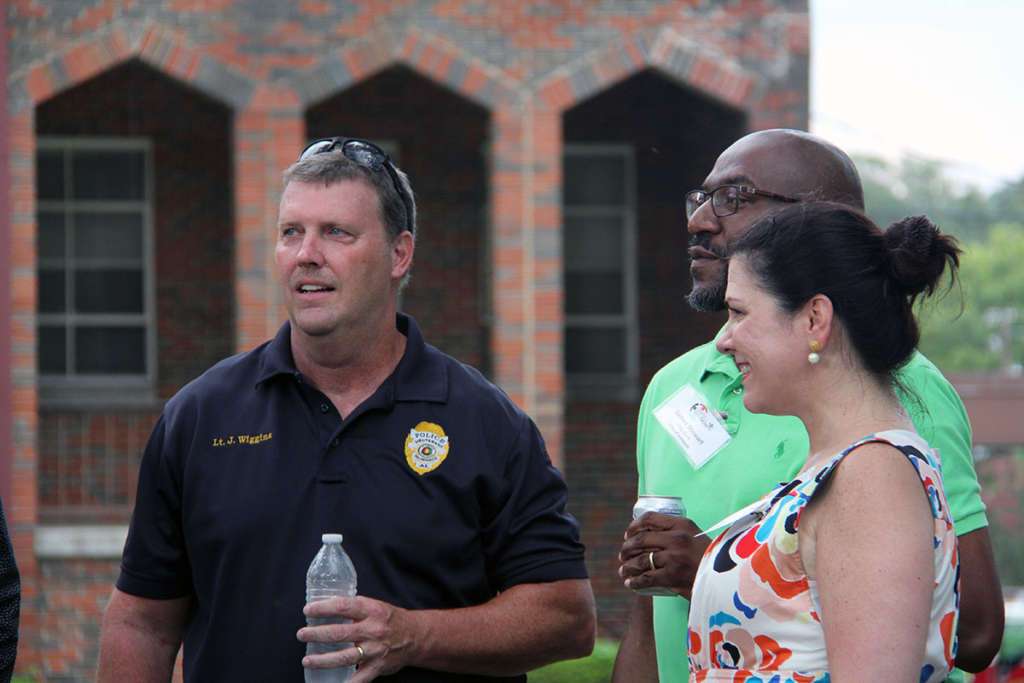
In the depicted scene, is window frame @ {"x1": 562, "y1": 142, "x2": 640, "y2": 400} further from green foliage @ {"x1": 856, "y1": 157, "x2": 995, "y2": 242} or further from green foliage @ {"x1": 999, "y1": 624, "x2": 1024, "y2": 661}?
green foliage @ {"x1": 856, "y1": 157, "x2": 995, "y2": 242}

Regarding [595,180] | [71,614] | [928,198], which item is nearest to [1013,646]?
[595,180]

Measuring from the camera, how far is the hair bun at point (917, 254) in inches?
118

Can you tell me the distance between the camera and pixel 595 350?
15023 millimetres

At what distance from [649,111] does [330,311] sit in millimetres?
11340

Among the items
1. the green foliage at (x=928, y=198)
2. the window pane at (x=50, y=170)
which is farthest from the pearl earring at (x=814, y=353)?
the green foliage at (x=928, y=198)

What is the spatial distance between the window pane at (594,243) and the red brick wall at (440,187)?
1.01 m

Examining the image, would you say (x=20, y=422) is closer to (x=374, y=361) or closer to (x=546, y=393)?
(x=546, y=393)

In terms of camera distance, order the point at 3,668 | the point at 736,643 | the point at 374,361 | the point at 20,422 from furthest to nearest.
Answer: the point at 20,422, the point at 374,361, the point at 3,668, the point at 736,643

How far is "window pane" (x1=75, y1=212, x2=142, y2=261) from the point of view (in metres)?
13.9

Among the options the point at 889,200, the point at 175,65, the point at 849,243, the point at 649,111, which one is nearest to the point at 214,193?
the point at 175,65

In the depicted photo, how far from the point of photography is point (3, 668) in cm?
351

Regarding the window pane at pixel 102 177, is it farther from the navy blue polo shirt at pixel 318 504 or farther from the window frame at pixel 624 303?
the navy blue polo shirt at pixel 318 504

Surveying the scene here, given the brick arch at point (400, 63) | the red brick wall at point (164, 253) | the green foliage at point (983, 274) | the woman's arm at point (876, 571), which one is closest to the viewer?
the woman's arm at point (876, 571)

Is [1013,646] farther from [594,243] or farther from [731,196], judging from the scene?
[731,196]
